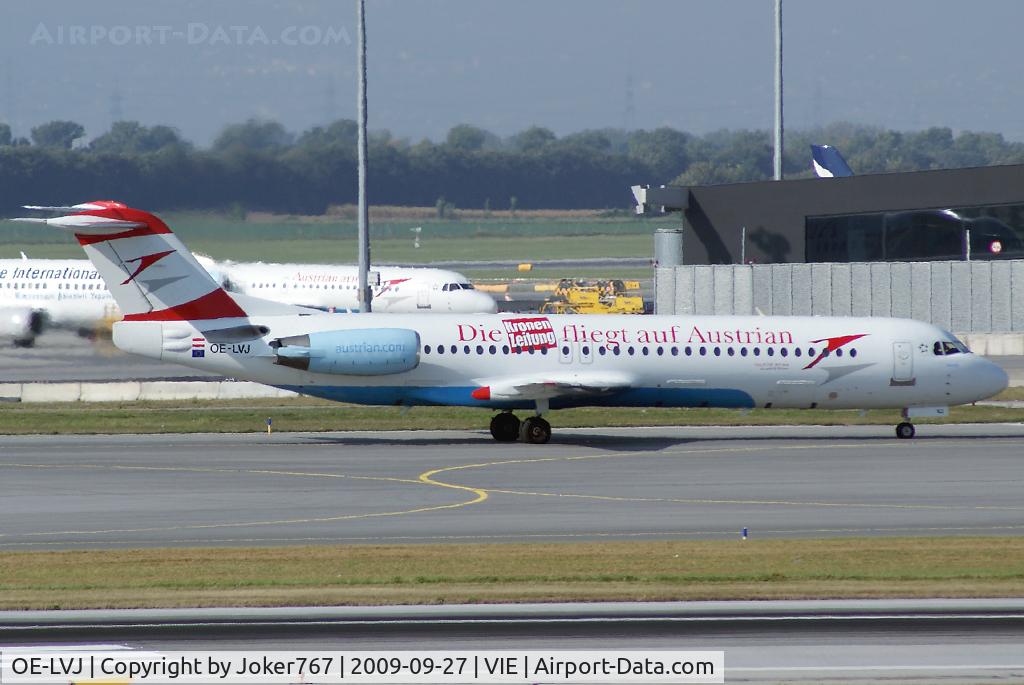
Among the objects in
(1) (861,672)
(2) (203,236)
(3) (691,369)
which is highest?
(2) (203,236)

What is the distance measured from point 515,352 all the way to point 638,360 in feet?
10.2

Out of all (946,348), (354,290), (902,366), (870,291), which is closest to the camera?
(902,366)

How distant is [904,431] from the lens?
127 feet

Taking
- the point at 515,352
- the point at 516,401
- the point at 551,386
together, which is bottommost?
the point at 516,401

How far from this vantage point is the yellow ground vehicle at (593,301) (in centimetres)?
8275

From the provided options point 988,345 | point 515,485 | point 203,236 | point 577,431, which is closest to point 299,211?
point 203,236

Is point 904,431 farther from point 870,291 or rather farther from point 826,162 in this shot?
point 826,162

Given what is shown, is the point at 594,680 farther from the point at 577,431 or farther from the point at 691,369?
the point at 577,431

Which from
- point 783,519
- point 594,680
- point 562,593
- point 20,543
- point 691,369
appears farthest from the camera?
point 691,369

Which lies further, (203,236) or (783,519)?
(203,236)

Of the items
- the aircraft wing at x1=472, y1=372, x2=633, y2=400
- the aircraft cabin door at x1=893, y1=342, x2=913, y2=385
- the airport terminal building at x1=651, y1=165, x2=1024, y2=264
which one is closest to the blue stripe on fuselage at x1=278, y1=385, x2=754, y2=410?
the aircraft wing at x1=472, y1=372, x2=633, y2=400

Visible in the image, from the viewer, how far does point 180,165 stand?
273 feet

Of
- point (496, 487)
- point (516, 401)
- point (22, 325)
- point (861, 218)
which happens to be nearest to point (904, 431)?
point (516, 401)

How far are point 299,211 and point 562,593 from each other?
7519cm
